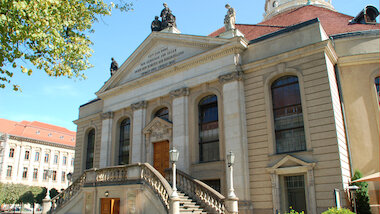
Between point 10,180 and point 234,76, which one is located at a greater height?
point 234,76

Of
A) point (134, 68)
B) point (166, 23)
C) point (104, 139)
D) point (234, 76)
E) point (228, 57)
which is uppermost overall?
point (166, 23)

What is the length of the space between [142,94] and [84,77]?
413 inches

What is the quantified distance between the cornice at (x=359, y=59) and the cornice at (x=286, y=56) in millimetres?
2704

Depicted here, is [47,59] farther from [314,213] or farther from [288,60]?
[314,213]

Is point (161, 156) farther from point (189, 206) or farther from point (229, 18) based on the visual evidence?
point (229, 18)

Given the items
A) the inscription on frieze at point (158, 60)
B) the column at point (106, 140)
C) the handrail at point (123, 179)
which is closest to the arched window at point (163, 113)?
the inscription on frieze at point (158, 60)

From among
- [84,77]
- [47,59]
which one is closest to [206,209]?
[84,77]

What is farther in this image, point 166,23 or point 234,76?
point 166,23

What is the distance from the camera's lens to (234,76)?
19.6 metres

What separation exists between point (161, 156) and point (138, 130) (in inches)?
121

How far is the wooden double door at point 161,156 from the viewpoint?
22312 mm

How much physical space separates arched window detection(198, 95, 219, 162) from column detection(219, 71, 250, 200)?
1.32 m

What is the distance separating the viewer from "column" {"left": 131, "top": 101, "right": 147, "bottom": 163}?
2372 cm

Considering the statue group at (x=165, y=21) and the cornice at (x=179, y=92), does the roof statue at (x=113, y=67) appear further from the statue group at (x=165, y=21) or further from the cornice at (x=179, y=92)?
the cornice at (x=179, y=92)
